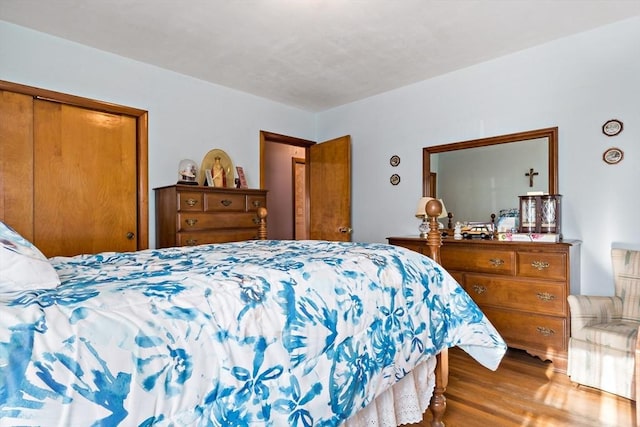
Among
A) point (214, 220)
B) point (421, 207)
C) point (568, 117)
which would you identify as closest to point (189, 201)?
point (214, 220)

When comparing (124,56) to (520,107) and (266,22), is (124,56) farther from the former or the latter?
(520,107)

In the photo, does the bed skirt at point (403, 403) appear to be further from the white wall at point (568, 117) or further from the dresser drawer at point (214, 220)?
the dresser drawer at point (214, 220)

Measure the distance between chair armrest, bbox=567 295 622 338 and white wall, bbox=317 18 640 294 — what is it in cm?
35

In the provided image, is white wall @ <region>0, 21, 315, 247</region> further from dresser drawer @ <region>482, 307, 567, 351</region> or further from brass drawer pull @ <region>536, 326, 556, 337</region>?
brass drawer pull @ <region>536, 326, 556, 337</region>

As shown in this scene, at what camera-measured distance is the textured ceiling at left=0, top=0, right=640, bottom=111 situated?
2398 mm

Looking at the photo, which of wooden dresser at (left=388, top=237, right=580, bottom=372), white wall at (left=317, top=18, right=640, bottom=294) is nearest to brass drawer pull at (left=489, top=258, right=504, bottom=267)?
wooden dresser at (left=388, top=237, right=580, bottom=372)

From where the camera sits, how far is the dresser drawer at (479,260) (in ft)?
9.23

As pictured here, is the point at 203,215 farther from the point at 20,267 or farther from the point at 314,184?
the point at 20,267

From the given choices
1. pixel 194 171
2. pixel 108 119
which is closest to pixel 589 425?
pixel 194 171

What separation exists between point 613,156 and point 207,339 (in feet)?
10.5

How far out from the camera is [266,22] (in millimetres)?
2590

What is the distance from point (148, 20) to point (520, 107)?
307 centimetres

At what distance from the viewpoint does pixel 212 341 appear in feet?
2.73

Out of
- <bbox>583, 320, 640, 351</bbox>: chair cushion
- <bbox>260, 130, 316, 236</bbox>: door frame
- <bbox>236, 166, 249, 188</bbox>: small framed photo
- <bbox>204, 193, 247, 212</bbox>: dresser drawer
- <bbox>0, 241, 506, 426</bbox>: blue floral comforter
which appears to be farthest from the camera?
<bbox>260, 130, 316, 236</bbox>: door frame
